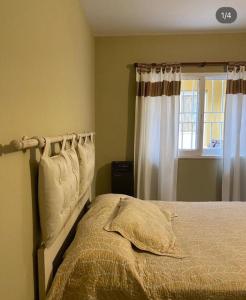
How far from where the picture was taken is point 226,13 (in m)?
2.75

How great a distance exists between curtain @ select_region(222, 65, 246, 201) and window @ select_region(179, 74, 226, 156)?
0.15m

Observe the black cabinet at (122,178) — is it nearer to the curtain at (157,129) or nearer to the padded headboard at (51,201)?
the curtain at (157,129)

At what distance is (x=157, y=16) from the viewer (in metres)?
2.81

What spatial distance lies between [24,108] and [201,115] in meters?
2.73

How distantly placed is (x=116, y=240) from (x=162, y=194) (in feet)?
6.68

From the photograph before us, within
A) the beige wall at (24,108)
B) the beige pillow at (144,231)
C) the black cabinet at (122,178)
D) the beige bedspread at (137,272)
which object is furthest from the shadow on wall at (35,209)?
the black cabinet at (122,178)

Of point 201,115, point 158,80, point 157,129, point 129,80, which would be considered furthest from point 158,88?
point 201,115

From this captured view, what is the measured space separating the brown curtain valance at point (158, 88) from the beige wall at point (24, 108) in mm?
1637

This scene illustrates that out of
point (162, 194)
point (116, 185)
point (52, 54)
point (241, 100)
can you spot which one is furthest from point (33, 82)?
point (241, 100)

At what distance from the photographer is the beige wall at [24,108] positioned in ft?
3.12

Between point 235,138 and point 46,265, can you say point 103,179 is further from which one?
point 46,265

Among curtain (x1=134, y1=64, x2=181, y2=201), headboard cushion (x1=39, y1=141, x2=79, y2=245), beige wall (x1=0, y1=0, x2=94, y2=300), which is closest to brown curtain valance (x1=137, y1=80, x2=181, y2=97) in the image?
curtain (x1=134, y1=64, x2=181, y2=201)

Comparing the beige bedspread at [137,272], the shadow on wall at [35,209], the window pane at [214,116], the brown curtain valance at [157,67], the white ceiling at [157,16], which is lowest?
the beige bedspread at [137,272]

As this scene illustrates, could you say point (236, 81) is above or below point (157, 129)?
above
